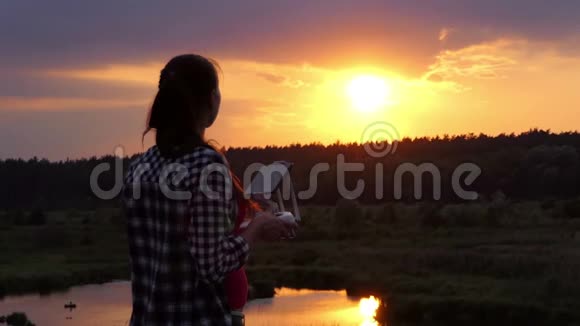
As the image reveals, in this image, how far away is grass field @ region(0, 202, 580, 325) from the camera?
26844mm

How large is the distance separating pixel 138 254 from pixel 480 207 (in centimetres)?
5656

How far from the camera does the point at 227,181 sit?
256 centimetres

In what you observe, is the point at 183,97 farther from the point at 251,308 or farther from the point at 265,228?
the point at 251,308

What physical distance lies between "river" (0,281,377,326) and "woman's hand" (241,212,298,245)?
2423 centimetres

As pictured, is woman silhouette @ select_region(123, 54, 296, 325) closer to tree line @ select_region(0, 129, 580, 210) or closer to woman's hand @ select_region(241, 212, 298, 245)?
woman's hand @ select_region(241, 212, 298, 245)

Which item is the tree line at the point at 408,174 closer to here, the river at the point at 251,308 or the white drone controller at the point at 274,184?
the river at the point at 251,308

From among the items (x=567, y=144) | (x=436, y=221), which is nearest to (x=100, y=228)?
(x=436, y=221)

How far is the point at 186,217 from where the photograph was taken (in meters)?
2.57

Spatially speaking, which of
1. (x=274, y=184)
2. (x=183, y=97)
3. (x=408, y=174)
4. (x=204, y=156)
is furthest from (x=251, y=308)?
(x=408, y=174)

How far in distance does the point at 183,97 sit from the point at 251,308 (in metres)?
28.6

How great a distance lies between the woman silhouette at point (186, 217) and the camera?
254cm

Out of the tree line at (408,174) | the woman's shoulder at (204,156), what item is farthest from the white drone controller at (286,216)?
the tree line at (408,174)

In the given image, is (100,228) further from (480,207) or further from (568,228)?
(568,228)

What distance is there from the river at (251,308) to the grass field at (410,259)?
3.64 feet
